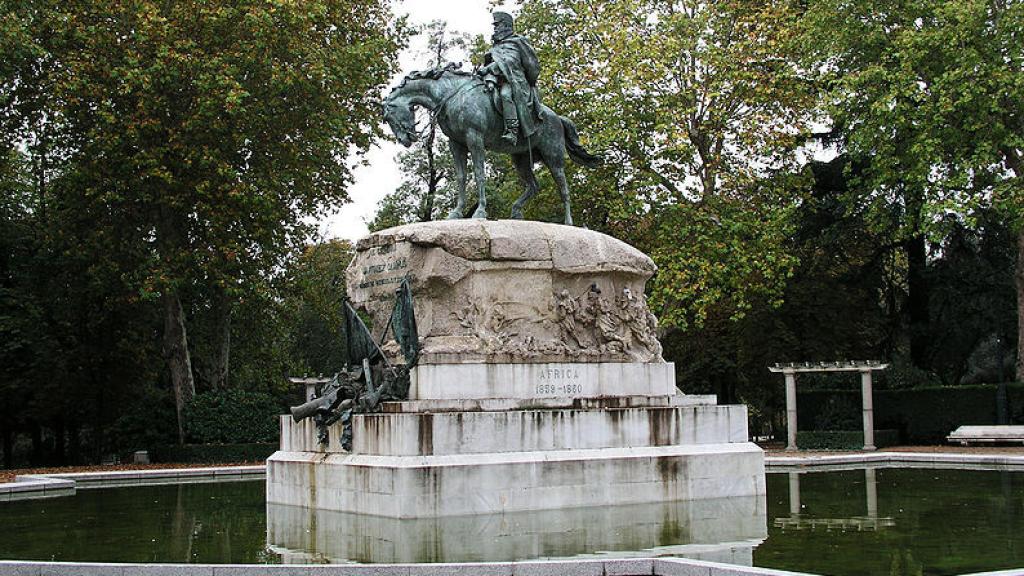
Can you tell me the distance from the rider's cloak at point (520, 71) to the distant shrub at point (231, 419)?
16.4 metres

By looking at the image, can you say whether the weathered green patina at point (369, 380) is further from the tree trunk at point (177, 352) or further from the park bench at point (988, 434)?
the park bench at point (988, 434)

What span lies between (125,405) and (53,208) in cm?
751

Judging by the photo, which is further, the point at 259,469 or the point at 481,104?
the point at 259,469

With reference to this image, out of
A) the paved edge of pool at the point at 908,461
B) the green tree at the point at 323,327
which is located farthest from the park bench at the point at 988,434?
the green tree at the point at 323,327

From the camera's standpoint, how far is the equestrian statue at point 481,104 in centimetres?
1612

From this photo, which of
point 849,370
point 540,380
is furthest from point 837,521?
point 849,370

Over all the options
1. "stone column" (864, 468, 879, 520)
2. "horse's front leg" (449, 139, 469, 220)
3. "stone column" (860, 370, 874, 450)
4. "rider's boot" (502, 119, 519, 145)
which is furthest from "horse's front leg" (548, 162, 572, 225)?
"stone column" (860, 370, 874, 450)

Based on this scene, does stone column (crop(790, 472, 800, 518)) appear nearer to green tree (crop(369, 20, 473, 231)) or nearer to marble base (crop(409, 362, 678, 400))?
marble base (crop(409, 362, 678, 400))

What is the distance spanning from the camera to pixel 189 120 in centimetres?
2855

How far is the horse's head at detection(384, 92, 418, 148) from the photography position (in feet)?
52.7

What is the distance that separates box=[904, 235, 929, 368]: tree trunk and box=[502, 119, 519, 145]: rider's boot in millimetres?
24834

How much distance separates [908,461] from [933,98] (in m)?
11.4

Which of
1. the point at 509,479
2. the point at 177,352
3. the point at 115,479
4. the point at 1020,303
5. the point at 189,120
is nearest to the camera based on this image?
the point at 509,479

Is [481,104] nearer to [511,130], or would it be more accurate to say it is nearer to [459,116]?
[459,116]
